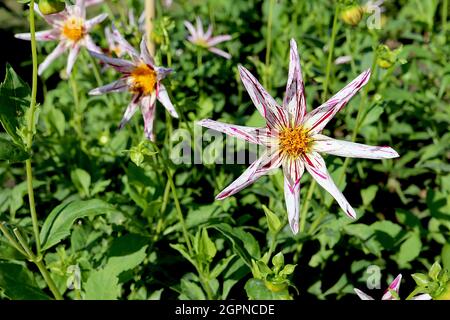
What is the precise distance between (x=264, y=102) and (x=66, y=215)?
716mm

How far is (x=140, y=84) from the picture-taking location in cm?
196

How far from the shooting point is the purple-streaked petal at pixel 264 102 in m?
1.46

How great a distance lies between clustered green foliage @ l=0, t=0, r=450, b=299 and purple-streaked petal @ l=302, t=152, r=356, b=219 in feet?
0.52

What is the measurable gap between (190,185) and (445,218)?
1064 millimetres

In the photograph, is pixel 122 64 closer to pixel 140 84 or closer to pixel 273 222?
pixel 140 84

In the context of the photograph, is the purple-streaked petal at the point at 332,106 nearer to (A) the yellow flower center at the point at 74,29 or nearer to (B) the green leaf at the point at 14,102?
(B) the green leaf at the point at 14,102

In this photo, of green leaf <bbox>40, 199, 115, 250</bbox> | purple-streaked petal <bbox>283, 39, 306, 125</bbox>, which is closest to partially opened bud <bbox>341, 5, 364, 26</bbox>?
purple-streaked petal <bbox>283, 39, 306, 125</bbox>

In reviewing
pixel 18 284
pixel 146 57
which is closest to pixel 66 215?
pixel 18 284

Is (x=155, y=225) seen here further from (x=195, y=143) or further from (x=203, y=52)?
(x=203, y=52)

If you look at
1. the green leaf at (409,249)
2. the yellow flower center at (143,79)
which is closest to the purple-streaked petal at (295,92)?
the yellow flower center at (143,79)

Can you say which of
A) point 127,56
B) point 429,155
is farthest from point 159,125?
point 429,155

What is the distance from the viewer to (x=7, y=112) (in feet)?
5.41

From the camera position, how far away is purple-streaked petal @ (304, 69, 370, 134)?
1445mm

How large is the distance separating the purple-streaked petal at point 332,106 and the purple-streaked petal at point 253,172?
0.43ft
